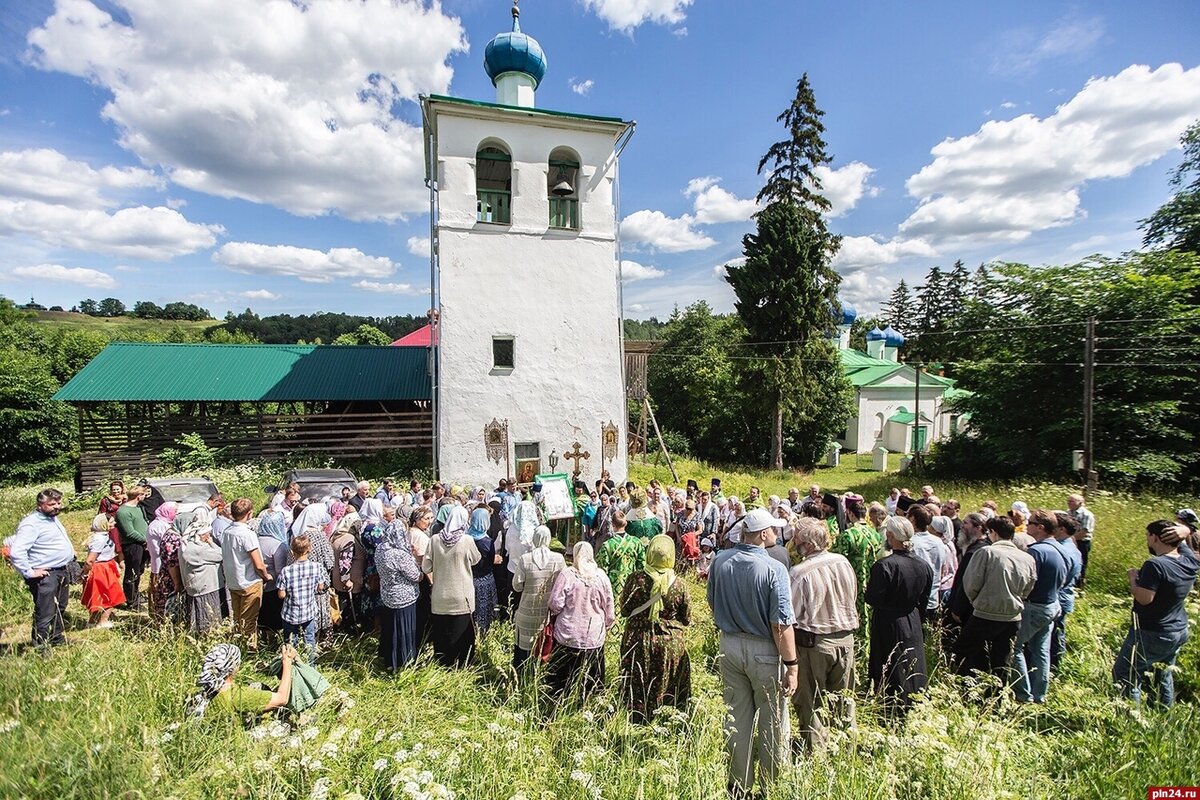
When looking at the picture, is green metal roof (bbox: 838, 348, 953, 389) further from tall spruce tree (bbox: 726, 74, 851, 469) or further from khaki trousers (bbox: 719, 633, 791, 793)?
khaki trousers (bbox: 719, 633, 791, 793)

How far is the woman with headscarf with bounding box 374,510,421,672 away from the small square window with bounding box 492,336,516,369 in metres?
9.16

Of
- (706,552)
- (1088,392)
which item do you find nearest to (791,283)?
(1088,392)

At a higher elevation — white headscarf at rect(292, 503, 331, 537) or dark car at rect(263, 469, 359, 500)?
white headscarf at rect(292, 503, 331, 537)

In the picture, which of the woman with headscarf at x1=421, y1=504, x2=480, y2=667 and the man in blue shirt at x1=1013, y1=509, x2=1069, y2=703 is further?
the woman with headscarf at x1=421, y1=504, x2=480, y2=667

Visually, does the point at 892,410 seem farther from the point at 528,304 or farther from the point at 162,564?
the point at 162,564

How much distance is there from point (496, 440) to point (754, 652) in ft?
36.3

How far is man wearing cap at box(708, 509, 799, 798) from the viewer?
3.36m

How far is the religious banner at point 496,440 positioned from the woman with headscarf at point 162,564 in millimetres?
7582

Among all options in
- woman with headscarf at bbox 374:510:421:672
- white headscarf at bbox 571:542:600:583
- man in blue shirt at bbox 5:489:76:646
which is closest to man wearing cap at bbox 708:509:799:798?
white headscarf at bbox 571:542:600:583

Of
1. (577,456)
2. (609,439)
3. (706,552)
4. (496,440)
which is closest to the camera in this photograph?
(706,552)

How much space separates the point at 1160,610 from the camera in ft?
13.8

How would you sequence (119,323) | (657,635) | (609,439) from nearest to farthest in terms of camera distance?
(657,635) → (609,439) → (119,323)

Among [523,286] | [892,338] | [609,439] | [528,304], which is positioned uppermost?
[892,338]

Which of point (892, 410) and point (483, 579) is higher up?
point (892, 410)
